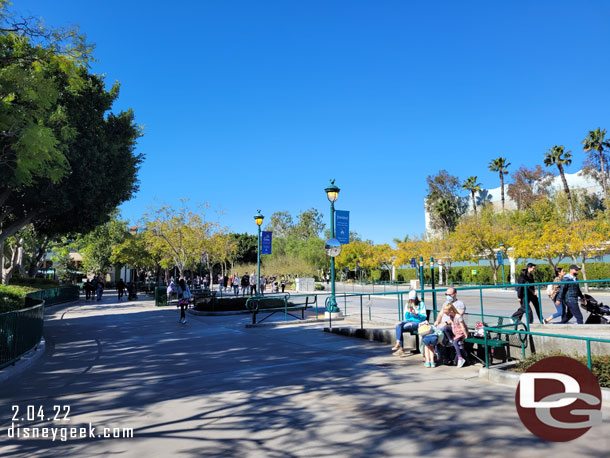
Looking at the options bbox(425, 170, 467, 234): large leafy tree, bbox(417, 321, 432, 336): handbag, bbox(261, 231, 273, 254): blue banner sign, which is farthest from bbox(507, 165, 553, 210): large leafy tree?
bbox(417, 321, 432, 336): handbag

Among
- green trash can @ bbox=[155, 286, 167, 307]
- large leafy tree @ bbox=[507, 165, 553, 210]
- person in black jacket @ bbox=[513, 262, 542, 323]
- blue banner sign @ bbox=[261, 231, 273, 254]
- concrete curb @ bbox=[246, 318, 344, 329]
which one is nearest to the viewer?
person in black jacket @ bbox=[513, 262, 542, 323]

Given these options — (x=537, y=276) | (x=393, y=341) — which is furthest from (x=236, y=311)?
(x=537, y=276)

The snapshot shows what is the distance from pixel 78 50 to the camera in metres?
9.71

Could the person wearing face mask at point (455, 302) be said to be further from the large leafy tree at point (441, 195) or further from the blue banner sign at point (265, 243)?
the large leafy tree at point (441, 195)

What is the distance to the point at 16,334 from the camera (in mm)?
8406

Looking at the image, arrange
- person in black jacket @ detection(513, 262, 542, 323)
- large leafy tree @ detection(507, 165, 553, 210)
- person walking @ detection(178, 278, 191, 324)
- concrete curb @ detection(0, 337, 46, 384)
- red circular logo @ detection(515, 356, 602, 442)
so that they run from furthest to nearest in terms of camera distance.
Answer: large leafy tree @ detection(507, 165, 553, 210), person walking @ detection(178, 278, 191, 324), person in black jacket @ detection(513, 262, 542, 323), concrete curb @ detection(0, 337, 46, 384), red circular logo @ detection(515, 356, 602, 442)

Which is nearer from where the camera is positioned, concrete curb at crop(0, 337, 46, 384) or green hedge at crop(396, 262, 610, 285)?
concrete curb at crop(0, 337, 46, 384)

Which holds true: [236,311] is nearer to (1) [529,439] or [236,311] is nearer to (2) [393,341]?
(2) [393,341]

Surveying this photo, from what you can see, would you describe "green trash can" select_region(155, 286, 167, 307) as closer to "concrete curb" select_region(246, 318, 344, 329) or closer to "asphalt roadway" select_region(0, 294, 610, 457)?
"concrete curb" select_region(246, 318, 344, 329)

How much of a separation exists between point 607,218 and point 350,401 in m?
45.9

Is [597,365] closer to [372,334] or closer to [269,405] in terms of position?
[269,405]

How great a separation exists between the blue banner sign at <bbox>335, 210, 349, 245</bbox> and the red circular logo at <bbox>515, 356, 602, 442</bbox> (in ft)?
33.6

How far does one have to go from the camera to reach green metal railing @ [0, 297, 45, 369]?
7852 mm

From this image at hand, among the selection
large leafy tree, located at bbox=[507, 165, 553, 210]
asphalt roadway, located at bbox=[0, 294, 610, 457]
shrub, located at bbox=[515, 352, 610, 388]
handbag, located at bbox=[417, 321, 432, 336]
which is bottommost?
asphalt roadway, located at bbox=[0, 294, 610, 457]
